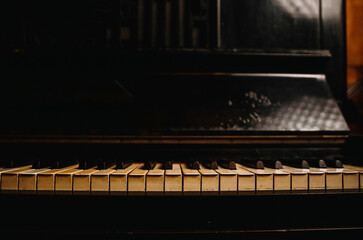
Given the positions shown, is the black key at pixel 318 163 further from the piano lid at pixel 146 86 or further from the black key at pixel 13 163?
the black key at pixel 13 163

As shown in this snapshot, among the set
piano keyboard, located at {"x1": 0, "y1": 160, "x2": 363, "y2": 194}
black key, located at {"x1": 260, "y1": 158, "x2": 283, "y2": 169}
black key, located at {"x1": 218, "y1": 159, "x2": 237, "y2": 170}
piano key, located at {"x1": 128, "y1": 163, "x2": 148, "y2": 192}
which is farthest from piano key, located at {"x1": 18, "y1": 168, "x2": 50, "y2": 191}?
black key, located at {"x1": 260, "y1": 158, "x2": 283, "y2": 169}

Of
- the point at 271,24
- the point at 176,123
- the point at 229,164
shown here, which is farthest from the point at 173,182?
the point at 271,24

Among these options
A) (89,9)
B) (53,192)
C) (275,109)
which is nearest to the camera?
(53,192)

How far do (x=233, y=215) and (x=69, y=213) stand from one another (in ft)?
2.58

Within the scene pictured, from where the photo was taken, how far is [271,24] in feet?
5.46

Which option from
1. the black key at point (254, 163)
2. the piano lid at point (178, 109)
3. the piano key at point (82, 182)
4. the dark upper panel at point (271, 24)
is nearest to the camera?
the piano key at point (82, 182)

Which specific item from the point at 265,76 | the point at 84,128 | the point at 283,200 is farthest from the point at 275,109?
the point at 84,128

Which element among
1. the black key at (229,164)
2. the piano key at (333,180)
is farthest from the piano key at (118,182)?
the piano key at (333,180)

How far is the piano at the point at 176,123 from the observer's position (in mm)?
887

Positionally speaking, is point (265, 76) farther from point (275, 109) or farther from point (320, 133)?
point (320, 133)

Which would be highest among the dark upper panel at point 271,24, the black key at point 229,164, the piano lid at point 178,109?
the dark upper panel at point 271,24

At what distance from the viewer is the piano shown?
2.91ft

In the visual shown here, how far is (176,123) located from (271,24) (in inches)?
49.9

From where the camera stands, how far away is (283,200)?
901 millimetres
